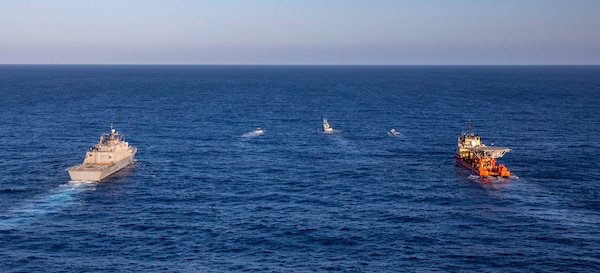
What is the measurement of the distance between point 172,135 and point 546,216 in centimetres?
12063

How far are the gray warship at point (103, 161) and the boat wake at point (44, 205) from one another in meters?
2.02

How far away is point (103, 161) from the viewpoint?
138625 mm

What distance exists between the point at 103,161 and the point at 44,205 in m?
29.8

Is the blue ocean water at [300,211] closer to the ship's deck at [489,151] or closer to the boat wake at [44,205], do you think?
the boat wake at [44,205]

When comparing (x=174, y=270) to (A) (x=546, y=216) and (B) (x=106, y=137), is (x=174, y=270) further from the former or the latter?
(B) (x=106, y=137)

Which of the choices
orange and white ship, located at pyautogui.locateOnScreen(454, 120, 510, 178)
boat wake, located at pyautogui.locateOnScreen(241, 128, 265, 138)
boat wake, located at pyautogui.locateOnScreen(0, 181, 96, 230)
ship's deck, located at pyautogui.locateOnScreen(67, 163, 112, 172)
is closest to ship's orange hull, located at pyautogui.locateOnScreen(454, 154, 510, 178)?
orange and white ship, located at pyautogui.locateOnScreen(454, 120, 510, 178)

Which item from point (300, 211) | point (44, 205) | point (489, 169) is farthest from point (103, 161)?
point (489, 169)

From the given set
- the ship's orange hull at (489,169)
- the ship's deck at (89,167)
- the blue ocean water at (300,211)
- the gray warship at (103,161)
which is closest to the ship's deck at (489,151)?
the ship's orange hull at (489,169)

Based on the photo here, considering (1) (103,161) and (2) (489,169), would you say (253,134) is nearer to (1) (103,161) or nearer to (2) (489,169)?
(1) (103,161)

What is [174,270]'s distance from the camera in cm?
7988

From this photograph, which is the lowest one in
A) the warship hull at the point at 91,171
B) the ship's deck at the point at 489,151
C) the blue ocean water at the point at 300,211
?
the blue ocean water at the point at 300,211

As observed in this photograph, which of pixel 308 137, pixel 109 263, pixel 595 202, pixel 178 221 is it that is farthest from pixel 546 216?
pixel 308 137

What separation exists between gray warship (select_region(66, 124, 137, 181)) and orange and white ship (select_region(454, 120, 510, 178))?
7661 cm

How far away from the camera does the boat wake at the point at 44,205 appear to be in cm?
10046
